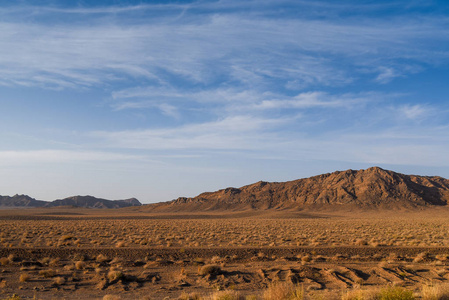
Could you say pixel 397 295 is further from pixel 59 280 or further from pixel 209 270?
pixel 59 280

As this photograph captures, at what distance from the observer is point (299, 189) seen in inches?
5512

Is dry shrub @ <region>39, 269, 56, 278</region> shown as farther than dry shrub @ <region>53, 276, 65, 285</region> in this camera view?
Yes

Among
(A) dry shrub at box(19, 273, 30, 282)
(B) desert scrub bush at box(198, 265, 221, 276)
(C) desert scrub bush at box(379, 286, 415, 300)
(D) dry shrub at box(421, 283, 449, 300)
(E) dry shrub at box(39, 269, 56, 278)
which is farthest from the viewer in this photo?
(B) desert scrub bush at box(198, 265, 221, 276)

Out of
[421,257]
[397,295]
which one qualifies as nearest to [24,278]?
[397,295]

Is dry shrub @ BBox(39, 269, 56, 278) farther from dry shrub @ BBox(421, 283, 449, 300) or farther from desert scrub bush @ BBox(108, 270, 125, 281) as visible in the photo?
dry shrub @ BBox(421, 283, 449, 300)

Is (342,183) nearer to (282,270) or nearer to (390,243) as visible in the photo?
(390,243)

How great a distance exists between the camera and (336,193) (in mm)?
125750

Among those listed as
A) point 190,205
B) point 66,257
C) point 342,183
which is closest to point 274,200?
point 342,183

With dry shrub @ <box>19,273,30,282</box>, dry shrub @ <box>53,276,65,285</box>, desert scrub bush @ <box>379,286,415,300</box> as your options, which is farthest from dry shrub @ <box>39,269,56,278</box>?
desert scrub bush @ <box>379,286,415,300</box>

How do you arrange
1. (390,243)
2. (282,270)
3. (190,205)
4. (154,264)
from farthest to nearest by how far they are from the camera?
(190,205) → (390,243) → (154,264) → (282,270)

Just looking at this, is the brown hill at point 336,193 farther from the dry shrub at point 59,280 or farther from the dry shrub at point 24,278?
the dry shrub at point 24,278

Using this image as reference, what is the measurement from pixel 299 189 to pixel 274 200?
11480mm

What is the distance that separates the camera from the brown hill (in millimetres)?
116550

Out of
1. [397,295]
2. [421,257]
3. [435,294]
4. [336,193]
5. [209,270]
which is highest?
[336,193]
